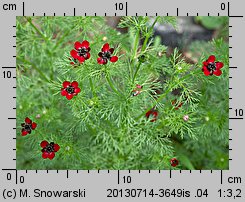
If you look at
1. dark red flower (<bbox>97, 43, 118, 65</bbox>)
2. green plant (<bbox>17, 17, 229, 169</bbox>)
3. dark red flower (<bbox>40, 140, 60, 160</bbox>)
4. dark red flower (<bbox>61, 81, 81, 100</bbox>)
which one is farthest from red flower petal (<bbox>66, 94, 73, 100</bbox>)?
dark red flower (<bbox>40, 140, 60, 160</bbox>)

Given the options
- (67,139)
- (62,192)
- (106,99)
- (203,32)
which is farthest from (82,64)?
(203,32)

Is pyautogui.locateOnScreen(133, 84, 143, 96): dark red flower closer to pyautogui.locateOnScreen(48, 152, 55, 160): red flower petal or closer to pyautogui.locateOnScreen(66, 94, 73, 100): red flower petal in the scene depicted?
pyautogui.locateOnScreen(66, 94, 73, 100): red flower petal

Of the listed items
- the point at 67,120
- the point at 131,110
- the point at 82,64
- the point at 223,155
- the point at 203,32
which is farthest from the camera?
the point at 203,32

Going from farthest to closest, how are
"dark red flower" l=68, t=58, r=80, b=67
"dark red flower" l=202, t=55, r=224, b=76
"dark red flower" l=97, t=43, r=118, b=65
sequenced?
"dark red flower" l=68, t=58, r=80, b=67
"dark red flower" l=202, t=55, r=224, b=76
"dark red flower" l=97, t=43, r=118, b=65

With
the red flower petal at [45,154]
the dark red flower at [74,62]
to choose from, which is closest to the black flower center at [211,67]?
the dark red flower at [74,62]

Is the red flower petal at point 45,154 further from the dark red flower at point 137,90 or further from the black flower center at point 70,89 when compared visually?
the dark red flower at point 137,90

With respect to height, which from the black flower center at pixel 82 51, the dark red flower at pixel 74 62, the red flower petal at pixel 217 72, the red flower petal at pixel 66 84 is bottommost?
the red flower petal at pixel 66 84

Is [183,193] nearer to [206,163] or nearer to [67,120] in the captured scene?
[206,163]

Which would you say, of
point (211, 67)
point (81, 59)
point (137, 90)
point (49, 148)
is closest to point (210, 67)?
point (211, 67)
